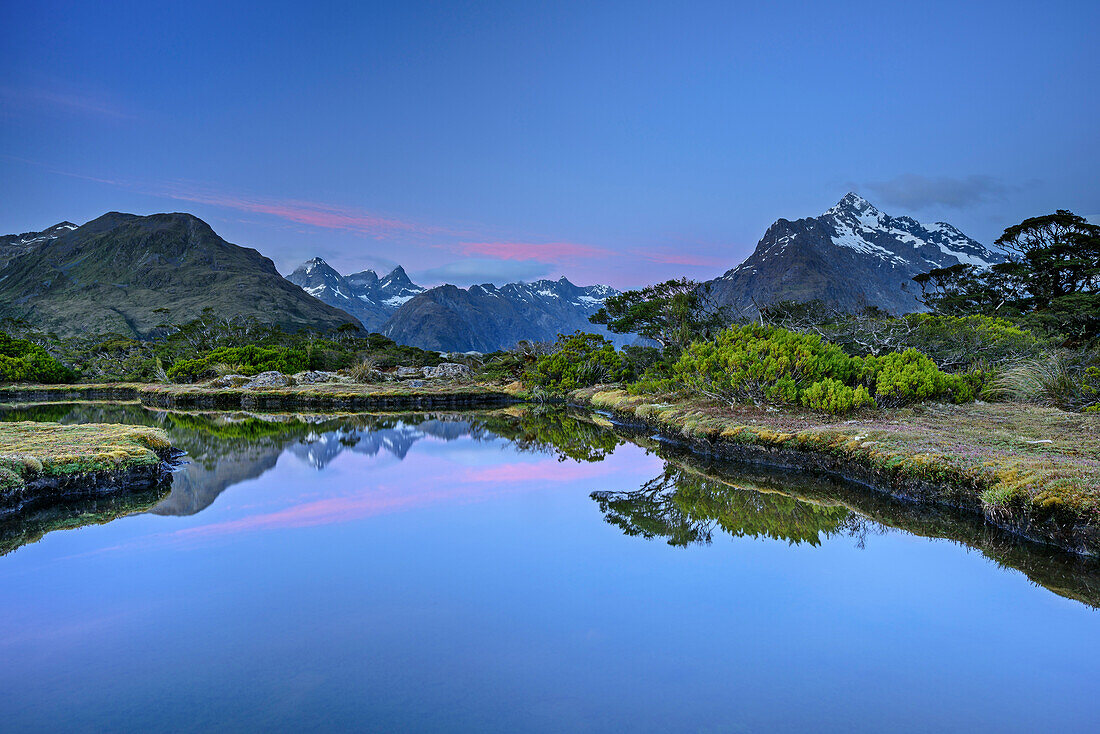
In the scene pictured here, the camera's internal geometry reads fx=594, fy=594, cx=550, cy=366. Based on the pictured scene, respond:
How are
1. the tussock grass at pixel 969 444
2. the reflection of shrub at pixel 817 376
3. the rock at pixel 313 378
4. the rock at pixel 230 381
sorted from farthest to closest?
the rock at pixel 313 378 < the rock at pixel 230 381 < the reflection of shrub at pixel 817 376 < the tussock grass at pixel 969 444

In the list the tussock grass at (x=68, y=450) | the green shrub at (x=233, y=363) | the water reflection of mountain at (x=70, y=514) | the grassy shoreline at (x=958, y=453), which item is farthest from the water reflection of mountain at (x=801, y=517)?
the green shrub at (x=233, y=363)

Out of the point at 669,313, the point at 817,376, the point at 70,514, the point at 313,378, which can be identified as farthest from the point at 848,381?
the point at 313,378

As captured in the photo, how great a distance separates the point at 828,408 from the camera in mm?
21422

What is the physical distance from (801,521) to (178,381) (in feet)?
231

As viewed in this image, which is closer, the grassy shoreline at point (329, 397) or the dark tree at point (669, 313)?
the dark tree at point (669, 313)

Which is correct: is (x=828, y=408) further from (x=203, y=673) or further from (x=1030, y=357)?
(x=203, y=673)

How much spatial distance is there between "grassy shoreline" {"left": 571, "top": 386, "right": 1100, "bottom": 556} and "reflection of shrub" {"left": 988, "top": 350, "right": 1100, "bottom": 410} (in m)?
1.48

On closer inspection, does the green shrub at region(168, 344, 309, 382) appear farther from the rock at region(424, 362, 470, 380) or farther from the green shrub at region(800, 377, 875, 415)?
the green shrub at region(800, 377, 875, 415)

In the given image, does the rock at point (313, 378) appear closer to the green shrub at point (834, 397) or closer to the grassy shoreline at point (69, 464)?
the grassy shoreline at point (69, 464)

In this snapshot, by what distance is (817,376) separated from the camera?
77.3 feet

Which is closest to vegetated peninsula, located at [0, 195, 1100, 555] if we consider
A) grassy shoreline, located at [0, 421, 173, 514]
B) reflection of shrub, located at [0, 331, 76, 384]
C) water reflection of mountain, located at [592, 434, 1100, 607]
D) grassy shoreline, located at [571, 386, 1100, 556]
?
grassy shoreline, located at [571, 386, 1100, 556]

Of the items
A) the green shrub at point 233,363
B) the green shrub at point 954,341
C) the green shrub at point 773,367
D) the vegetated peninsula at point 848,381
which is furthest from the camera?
the green shrub at point 233,363

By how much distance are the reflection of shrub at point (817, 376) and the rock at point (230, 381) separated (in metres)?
47.9

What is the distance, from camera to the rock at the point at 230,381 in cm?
5714
